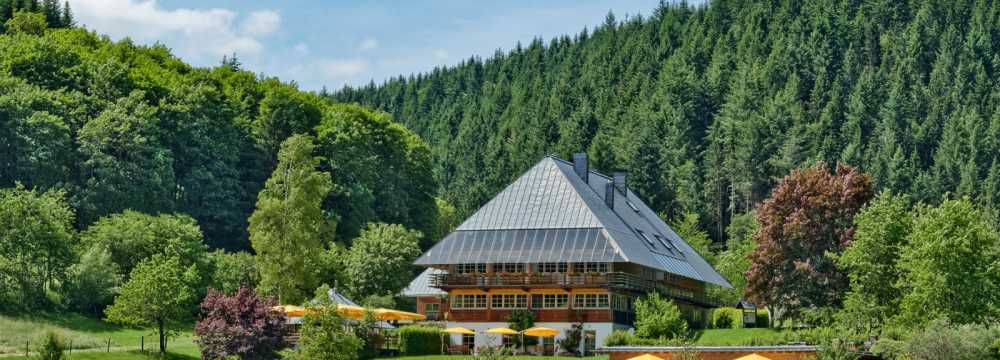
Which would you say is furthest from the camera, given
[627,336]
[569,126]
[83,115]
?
[569,126]

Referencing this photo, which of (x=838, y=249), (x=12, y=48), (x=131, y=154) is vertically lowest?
(x=838, y=249)

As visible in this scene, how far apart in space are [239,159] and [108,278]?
35233 mm

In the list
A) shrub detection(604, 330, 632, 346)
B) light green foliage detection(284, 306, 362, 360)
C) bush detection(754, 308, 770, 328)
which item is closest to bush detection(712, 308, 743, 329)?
bush detection(754, 308, 770, 328)

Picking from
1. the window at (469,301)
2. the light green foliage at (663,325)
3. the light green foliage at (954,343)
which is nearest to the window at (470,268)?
the window at (469,301)

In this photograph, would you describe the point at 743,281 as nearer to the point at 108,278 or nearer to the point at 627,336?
the point at 627,336

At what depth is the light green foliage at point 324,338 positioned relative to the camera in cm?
6059

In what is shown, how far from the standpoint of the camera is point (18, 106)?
309ft

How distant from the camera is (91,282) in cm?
8050

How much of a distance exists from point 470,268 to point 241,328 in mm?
18009

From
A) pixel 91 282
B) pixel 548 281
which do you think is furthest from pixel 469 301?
pixel 91 282

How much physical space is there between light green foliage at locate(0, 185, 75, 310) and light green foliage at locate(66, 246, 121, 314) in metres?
0.82

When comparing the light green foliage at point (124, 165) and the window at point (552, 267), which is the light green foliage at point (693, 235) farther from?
the light green foliage at point (124, 165)

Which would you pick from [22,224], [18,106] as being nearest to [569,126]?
[18,106]

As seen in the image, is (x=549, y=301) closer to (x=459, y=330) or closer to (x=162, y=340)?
(x=459, y=330)
